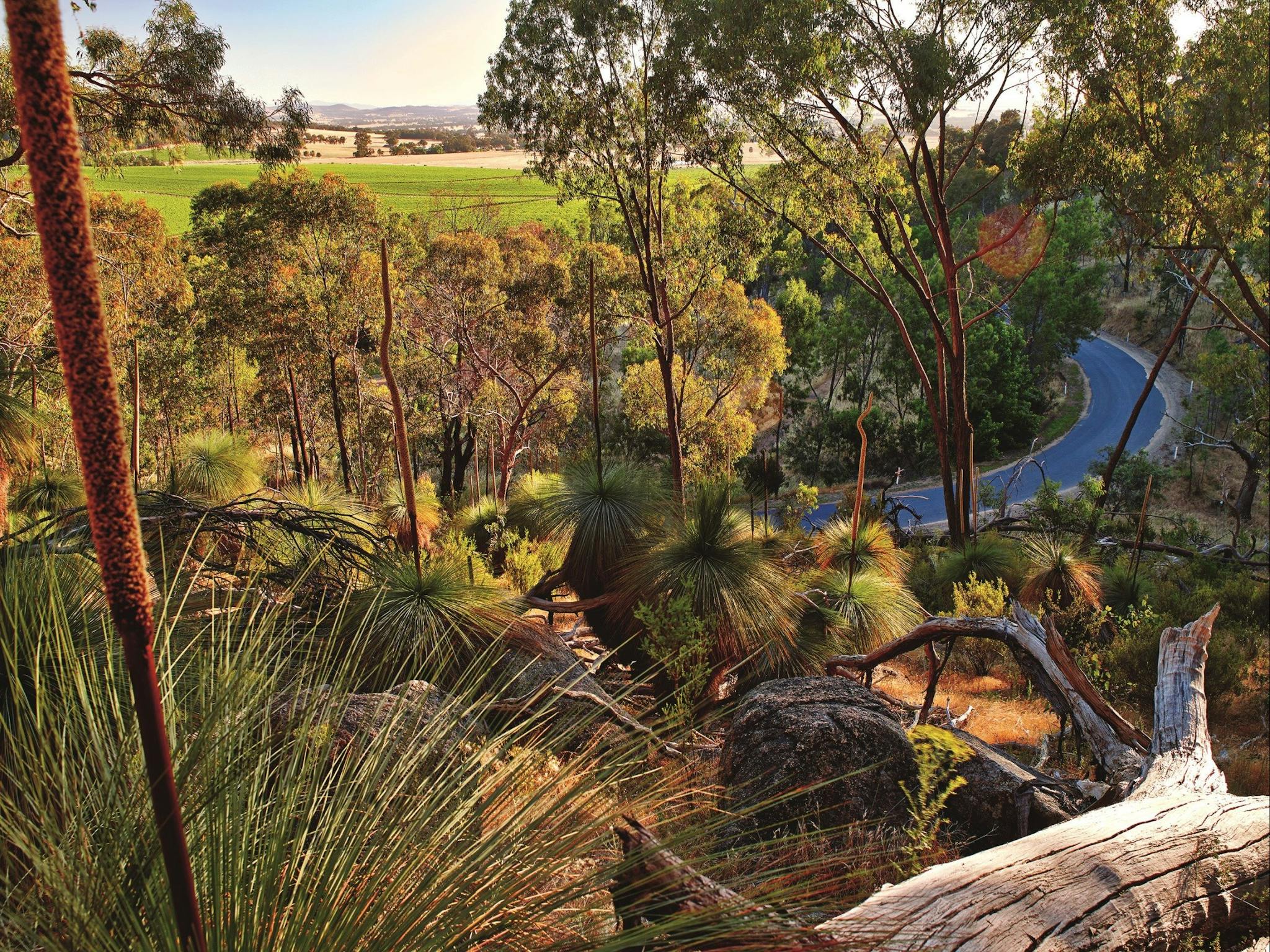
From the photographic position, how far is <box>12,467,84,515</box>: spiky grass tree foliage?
5.60 metres

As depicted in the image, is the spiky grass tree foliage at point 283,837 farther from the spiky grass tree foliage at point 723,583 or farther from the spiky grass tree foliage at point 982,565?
the spiky grass tree foliage at point 982,565

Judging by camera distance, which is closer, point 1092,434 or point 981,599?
point 981,599

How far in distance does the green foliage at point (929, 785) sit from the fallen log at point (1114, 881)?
282 millimetres

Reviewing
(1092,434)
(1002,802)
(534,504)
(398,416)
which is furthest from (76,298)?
(1092,434)

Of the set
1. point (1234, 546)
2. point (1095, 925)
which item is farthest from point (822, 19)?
point (1095, 925)

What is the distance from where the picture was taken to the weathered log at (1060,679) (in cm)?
407

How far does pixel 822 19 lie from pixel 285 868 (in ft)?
44.9

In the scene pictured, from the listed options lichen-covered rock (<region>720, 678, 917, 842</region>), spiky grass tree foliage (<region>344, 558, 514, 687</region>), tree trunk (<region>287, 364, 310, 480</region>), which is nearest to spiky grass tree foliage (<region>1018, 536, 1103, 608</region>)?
lichen-covered rock (<region>720, 678, 917, 842</region>)

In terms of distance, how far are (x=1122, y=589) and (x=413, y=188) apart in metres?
36.7

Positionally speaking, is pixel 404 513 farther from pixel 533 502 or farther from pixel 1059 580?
pixel 1059 580

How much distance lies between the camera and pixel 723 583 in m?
6.08

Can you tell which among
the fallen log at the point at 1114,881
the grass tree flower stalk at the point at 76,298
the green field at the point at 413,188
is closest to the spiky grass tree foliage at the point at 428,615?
the fallen log at the point at 1114,881

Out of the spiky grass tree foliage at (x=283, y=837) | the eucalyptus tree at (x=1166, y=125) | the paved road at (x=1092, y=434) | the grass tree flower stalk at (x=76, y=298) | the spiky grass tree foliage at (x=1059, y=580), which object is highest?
the eucalyptus tree at (x=1166, y=125)

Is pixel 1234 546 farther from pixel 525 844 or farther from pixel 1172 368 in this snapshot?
pixel 1172 368
